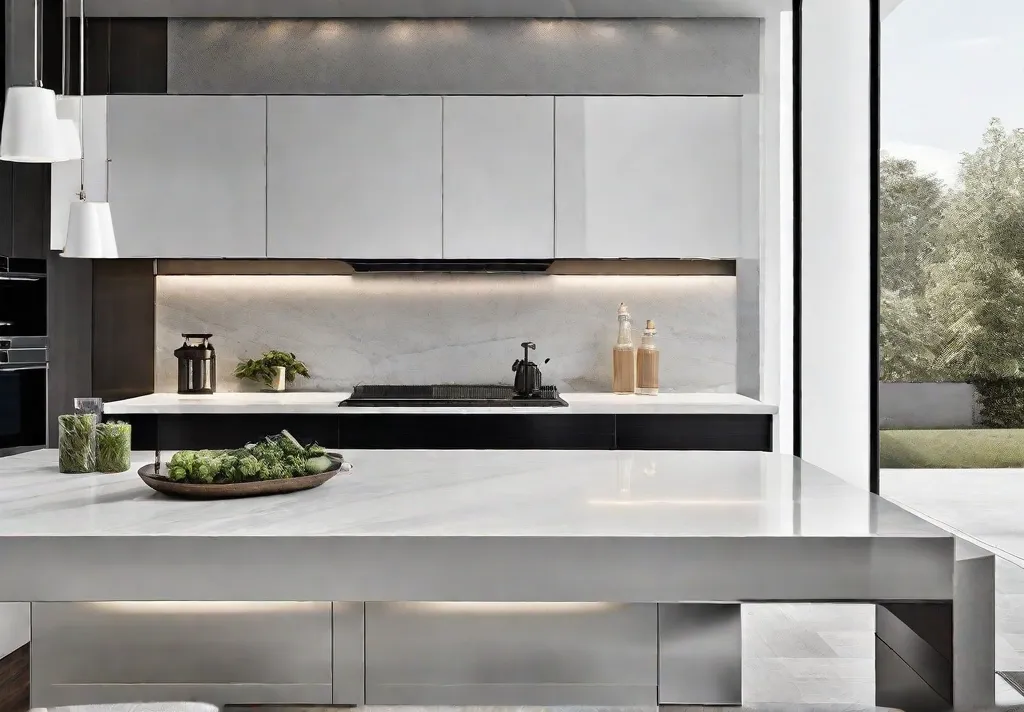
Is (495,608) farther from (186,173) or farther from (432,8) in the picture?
(432,8)

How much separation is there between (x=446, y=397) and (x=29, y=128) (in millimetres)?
2192

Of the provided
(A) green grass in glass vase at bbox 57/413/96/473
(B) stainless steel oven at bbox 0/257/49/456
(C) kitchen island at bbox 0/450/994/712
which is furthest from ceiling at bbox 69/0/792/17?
(A) green grass in glass vase at bbox 57/413/96/473

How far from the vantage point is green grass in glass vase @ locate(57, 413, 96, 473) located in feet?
5.77

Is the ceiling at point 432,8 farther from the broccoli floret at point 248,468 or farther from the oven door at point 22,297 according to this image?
the broccoli floret at point 248,468

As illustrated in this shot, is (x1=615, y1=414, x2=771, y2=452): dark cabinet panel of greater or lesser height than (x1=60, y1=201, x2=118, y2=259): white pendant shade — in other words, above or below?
below

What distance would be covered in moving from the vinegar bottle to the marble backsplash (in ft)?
0.32

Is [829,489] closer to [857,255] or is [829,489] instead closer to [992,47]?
[857,255]

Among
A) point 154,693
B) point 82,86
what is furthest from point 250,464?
point 82,86

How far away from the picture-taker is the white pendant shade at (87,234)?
77.3 inches

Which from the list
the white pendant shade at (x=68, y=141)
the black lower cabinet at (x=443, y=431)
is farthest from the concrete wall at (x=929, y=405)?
the white pendant shade at (x=68, y=141)

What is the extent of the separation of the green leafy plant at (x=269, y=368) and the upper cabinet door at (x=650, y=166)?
1312mm

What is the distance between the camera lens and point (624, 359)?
3.69 m

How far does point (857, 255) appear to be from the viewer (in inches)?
138

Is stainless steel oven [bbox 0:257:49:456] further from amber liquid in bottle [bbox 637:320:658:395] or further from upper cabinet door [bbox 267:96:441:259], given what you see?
amber liquid in bottle [bbox 637:320:658:395]
